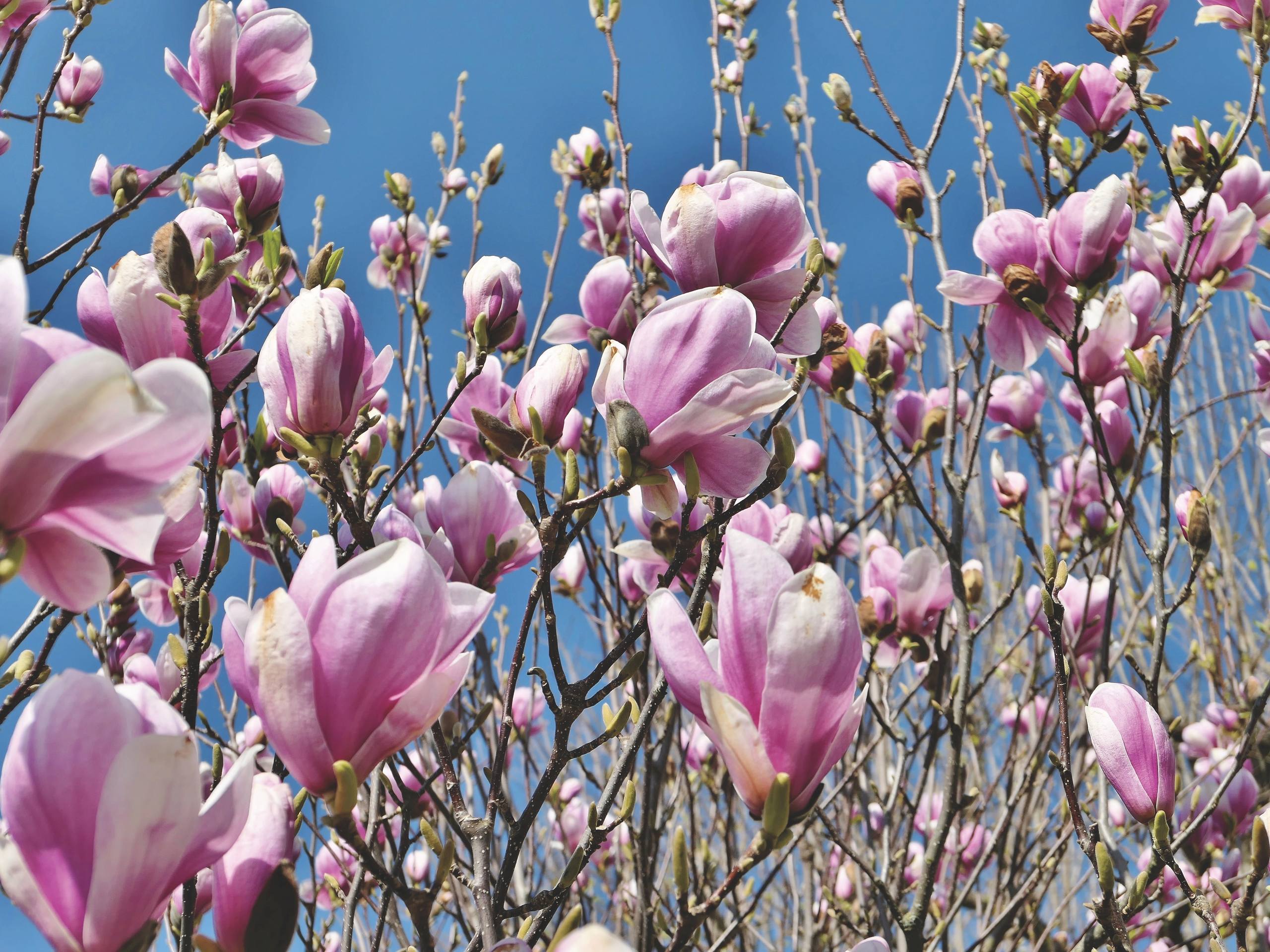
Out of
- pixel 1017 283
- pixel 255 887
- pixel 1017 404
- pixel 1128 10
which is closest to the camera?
pixel 255 887

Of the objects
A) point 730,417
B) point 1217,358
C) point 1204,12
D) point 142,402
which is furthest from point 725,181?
point 1217,358

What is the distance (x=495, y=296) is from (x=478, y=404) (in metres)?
0.25

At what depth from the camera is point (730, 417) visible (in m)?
0.72

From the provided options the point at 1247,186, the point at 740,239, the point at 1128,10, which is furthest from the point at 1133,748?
the point at 1247,186

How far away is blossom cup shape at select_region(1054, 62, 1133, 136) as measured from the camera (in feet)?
5.60

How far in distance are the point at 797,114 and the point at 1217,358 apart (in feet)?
13.7

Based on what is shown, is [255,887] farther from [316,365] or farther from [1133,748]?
[1133,748]

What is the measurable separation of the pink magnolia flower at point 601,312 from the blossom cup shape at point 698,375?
22.1 inches

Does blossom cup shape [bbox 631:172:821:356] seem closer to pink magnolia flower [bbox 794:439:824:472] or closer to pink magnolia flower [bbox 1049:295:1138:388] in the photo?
pink magnolia flower [bbox 1049:295:1138:388]

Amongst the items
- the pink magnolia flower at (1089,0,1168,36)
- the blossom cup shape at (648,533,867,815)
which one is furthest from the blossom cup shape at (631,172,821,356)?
the pink magnolia flower at (1089,0,1168,36)

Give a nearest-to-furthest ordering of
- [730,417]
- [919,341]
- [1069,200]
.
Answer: [730,417] → [1069,200] → [919,341]

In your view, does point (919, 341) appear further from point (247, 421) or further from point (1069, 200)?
point (247, 421)

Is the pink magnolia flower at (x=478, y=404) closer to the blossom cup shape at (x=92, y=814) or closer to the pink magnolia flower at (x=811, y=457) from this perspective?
the blossom cup shape at (x=92, y=814)

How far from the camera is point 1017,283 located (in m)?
1.41
